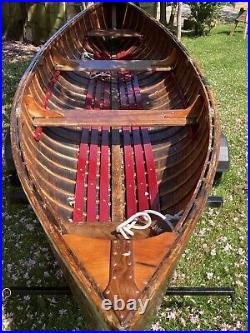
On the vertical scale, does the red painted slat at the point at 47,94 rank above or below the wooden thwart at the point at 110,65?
below

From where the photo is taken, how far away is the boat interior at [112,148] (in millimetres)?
3025

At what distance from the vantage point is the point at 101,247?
2.75 metres

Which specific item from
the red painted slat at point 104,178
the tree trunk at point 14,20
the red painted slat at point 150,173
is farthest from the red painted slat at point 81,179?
the tree trunk at point 14,20

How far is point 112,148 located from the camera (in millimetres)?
4914

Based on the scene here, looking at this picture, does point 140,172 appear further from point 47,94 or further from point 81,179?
point 47,94

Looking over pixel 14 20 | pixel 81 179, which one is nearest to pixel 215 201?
pixel 81 179

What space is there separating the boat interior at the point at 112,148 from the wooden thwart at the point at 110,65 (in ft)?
0.05

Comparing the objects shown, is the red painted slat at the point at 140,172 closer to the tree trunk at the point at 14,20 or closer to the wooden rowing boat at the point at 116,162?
the wooden rowing boat at the point at 116,162

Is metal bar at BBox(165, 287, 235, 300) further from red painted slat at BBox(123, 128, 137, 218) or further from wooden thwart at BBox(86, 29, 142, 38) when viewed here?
wooden thwart at BBox(86, 29, 142, 38)

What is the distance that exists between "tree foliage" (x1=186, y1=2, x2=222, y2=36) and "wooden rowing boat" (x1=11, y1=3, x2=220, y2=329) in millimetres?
7830

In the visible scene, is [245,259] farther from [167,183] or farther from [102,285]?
[102,285]

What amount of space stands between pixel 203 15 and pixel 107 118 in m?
11.9

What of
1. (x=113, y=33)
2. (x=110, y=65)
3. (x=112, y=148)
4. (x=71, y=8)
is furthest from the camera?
(x=71, y=8)

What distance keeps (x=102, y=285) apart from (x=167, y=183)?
82.5 inches
